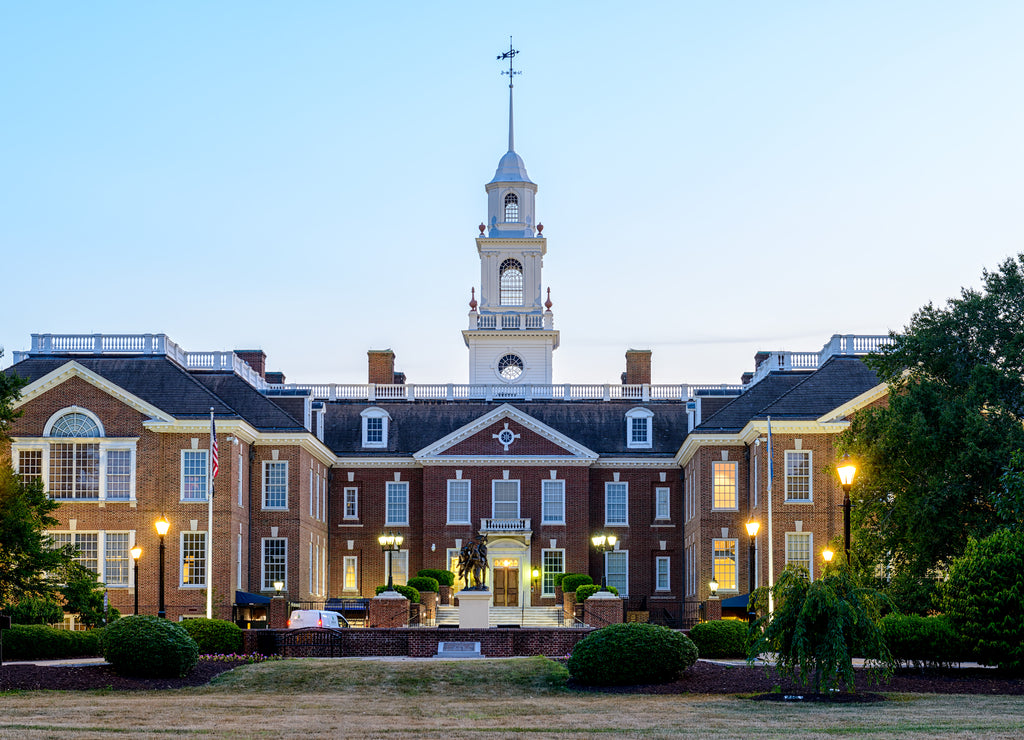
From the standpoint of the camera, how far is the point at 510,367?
74.3m

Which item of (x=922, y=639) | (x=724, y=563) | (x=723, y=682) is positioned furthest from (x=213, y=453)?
(x=922, y=639)

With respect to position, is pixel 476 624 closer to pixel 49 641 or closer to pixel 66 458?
pixel 49 641

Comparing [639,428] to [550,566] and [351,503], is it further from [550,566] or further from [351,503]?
[351,503]

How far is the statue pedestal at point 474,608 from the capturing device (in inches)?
1759

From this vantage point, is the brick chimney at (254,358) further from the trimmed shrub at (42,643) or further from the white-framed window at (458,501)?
the trimmed shrub at (42,643)

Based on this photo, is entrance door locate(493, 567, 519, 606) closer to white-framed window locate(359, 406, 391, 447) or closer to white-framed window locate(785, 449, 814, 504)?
white-framed window locate(359, 406, 391, 447)

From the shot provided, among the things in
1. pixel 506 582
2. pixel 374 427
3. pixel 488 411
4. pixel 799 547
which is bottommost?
pixel 506 582

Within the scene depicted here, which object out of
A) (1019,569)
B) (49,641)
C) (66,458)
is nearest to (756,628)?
(1019,569)

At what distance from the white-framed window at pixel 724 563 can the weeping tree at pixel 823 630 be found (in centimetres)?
2859

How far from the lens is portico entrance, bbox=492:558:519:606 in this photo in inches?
2405

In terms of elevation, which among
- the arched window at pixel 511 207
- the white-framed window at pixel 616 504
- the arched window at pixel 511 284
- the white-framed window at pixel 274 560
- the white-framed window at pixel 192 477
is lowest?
the white-framed window at pixel 274 560

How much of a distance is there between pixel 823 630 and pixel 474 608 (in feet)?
69.8

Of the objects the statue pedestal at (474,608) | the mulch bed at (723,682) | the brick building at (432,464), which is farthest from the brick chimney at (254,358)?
the mulch bed at (723,682)

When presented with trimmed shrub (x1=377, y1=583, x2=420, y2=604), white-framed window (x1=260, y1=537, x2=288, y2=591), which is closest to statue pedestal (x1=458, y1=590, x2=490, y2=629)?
trimmed shrub (x1=377, y1=583, x2=420, y2=604)
